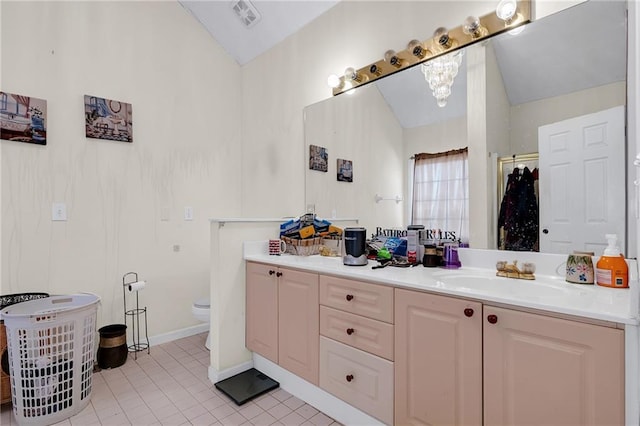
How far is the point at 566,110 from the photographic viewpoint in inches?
58.4

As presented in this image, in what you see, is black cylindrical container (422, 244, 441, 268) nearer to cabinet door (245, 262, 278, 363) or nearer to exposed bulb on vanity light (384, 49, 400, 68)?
cabinet door (245, 262, 278, 363)

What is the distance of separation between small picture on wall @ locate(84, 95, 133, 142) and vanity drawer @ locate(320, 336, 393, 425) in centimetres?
227

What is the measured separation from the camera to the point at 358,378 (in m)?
1.57

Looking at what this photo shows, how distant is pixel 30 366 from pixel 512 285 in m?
2.49

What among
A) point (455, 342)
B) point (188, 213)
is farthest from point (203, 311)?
point (455, 342)

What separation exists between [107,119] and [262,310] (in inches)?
76.5

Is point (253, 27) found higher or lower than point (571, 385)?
higher

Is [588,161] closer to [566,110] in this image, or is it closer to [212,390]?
[566,110]

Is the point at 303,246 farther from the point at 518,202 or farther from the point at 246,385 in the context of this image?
the point at 518,202

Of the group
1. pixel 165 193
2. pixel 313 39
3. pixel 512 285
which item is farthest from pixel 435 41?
pixel 165 193

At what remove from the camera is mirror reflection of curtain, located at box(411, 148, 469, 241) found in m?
1.79

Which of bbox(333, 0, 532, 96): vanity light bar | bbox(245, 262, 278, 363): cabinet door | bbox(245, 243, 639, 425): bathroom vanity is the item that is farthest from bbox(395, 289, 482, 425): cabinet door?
bbox(333, 0, 532, 96): vanity light bar

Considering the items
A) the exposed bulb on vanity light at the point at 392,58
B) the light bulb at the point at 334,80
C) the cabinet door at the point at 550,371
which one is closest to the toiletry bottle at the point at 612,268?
the cabinet door at the point at 550,371

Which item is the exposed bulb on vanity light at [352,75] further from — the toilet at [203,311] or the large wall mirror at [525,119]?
the toilet at [203,311]
